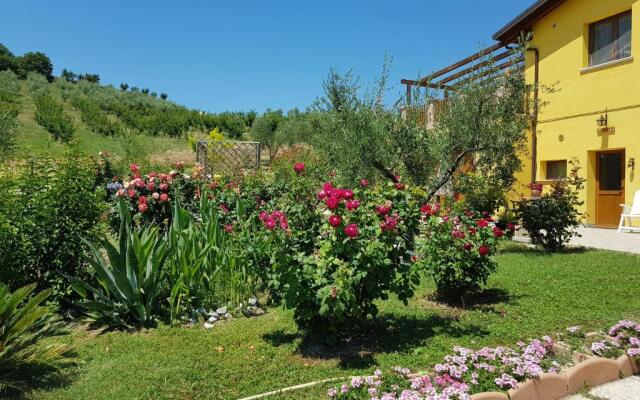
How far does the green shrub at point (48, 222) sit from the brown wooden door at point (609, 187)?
39.7 ft

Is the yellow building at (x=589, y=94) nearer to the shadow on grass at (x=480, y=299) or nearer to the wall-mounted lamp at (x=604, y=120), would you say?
the wall-mounted lamp at (x=604, y=120)

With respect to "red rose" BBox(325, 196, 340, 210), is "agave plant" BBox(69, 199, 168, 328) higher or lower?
lower

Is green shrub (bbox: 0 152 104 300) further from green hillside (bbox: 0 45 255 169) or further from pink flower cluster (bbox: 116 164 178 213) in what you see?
green hillside (bbox: 0 45 255 169)

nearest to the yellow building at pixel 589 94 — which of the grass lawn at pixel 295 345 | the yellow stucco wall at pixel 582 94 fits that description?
the yellow stucco wall at pixel 582 94

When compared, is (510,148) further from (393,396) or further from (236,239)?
(393,396)

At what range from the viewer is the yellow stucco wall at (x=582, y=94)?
11.3 meters

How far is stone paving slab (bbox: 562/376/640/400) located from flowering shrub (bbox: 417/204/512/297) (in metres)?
1.59

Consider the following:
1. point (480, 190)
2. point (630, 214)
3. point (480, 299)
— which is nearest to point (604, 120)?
point (630, 214)

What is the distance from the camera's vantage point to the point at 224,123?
120 feet

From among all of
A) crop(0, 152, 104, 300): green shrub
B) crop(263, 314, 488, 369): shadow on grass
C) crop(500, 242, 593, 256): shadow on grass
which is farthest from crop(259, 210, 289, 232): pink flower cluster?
crop(500, 242, 593, 256): shadow on grass

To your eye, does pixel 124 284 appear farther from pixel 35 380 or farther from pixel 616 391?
pixel 616 391

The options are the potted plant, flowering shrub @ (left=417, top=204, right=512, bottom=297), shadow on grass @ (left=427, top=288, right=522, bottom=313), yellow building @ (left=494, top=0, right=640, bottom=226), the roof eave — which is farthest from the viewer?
the roof eave

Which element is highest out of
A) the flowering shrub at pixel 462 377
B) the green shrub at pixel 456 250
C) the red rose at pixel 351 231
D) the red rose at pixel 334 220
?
the red rose at pixel 334 220

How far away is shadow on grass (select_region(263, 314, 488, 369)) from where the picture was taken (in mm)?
3621
